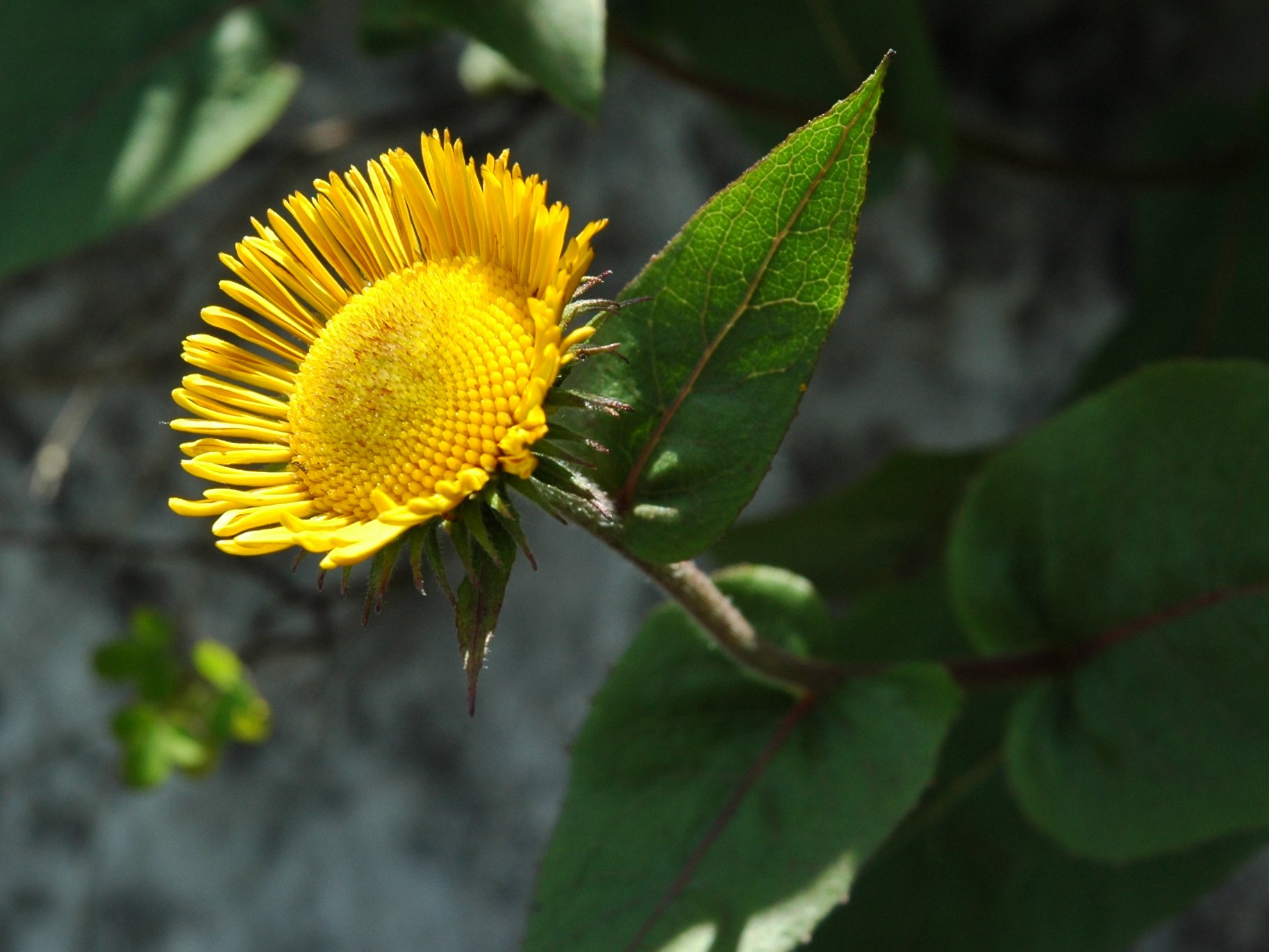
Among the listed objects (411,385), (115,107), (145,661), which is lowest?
(145,661)

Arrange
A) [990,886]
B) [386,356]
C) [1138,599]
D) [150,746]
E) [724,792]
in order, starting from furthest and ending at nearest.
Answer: [150,746] → [990,886] → [1138,599] → [724,792] → [386,356]

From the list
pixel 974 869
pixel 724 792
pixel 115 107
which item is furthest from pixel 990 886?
pixel 115 107

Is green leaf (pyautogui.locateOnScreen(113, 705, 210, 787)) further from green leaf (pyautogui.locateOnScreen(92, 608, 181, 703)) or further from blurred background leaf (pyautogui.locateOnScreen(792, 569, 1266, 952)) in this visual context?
blurred background leaf (pyautogui.locateOnScreen(792, 569, 1266, 952))

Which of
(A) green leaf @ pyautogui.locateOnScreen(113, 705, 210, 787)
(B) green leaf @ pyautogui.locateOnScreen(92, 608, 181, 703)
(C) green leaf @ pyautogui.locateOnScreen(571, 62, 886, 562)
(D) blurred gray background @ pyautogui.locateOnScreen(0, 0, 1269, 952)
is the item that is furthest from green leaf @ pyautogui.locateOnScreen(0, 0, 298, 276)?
(C) green leaf @ pyautogui.locateOnScreen(571, 62, 886, 562)

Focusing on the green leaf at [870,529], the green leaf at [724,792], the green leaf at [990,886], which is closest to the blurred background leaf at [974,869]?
the green leaf at [990,886]

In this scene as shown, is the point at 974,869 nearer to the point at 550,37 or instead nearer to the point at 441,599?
the point at 441,599

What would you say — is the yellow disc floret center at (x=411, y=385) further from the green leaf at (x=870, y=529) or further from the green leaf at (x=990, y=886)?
the green leaf at (x=990, y=886)

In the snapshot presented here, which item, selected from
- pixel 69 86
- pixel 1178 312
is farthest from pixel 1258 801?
pixel 69 86
